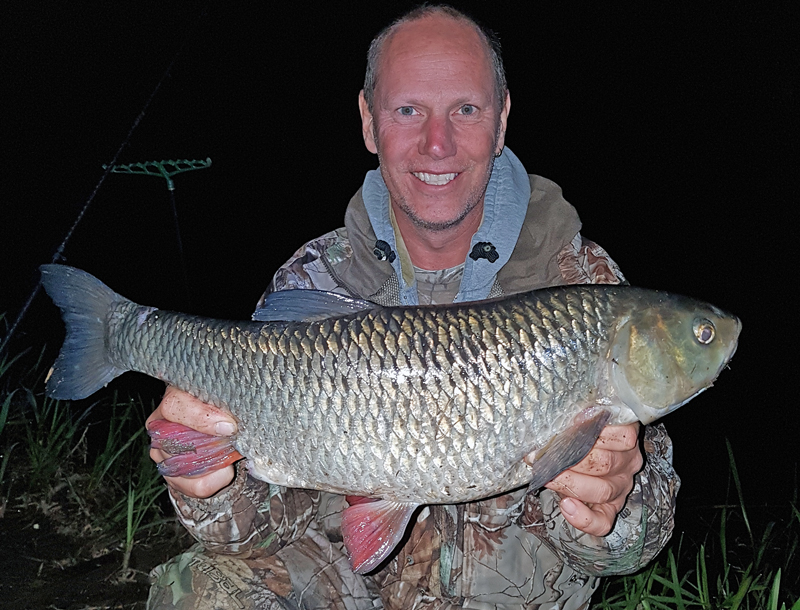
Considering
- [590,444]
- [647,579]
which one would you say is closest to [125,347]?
[590,444]

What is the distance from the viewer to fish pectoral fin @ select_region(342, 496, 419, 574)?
164 centimetres

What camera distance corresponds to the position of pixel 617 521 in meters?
1.73

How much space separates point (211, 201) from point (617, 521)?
955cm

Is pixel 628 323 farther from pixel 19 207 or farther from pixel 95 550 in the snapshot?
pixel 19 207

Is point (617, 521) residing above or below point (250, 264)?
above

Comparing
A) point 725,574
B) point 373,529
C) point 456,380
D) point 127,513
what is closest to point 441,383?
point 456,380

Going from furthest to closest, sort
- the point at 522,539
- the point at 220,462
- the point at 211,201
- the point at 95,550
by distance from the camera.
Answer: the point at 211,201 → the point at 95,550 → the point at 522,539 → the point at 220,462

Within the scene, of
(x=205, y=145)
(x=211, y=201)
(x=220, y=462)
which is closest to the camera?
(x=220, y=462)

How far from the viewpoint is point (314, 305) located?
5.31 ft

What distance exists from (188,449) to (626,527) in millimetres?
1124

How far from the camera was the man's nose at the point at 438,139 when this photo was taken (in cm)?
202

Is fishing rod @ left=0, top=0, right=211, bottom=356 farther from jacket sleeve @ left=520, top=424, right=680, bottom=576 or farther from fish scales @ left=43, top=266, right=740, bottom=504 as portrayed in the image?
jacket sleeve @ left=520, top=424, right=680, bottom=576

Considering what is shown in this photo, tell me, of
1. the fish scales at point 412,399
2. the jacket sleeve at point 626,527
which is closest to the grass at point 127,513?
the jacket sleeve at point 626,527

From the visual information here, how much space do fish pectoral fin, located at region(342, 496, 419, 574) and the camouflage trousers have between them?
1.29 ft
